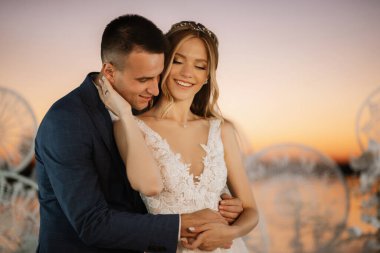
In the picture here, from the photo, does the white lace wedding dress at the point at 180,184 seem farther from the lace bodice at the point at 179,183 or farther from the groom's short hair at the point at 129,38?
the groom's short hair at the point at 129,38

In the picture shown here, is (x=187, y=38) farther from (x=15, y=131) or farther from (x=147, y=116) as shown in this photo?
(x=15, y=131)

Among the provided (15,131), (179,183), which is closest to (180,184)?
(179,183)

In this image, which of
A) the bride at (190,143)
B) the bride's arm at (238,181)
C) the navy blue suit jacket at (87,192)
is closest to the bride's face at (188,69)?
the bride at (190,143)

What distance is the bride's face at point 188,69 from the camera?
6.99ft

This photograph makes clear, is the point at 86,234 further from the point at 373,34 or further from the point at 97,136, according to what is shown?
the point at 373,34

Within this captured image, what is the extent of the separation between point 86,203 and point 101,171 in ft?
0.46

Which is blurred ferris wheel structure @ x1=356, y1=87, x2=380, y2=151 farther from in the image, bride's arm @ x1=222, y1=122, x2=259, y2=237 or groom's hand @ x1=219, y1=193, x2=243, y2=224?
groom's hand @ x1=219, y1=193, x2=243, y2=224

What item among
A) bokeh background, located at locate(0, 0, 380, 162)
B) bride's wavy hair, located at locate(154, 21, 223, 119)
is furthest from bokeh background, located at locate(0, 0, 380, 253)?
bride's wavy hair, located at locate(154, 21, 223, 119)

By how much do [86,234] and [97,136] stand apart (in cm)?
32

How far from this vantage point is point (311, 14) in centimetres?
468

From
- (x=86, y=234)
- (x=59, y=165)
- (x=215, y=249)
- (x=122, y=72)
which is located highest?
(x=122, y=72)

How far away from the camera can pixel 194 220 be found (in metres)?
1.82

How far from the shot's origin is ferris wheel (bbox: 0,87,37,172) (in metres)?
4.36

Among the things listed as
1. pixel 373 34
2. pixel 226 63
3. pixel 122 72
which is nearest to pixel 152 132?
pixel 122 72
